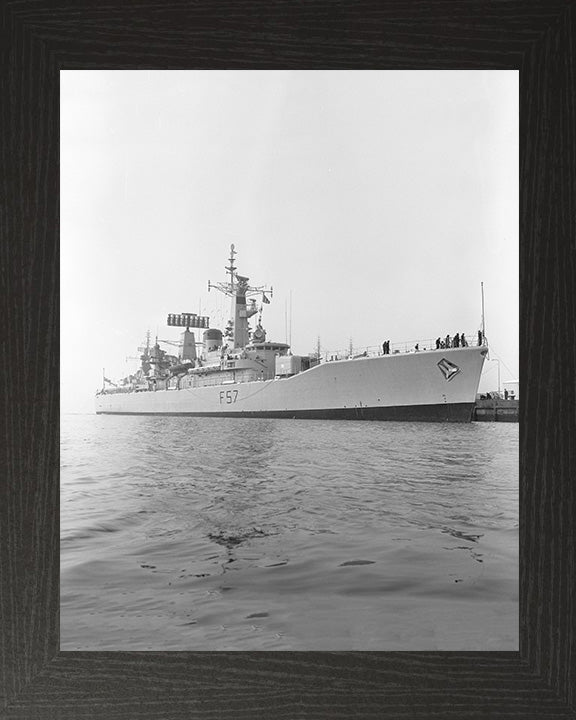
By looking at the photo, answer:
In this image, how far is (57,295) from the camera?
3.90 feet

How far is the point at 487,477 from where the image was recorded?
3.12 m

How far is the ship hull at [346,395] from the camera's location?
36.3 feet

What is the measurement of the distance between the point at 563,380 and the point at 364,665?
24.3 inches

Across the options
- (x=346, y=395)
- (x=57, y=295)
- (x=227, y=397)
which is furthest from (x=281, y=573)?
(x=227, y=397)

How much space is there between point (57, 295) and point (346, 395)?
10934mm

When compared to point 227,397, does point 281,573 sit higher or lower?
lower

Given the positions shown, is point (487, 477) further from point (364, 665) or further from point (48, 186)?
point (48, 186)

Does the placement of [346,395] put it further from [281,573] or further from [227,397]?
[281,573]

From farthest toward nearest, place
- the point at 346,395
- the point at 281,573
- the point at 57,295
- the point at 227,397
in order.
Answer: the point at 227,397 < the point at 346,395 < the point at 281,573 < the point at 57,295

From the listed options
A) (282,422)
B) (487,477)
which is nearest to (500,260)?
(487,477)

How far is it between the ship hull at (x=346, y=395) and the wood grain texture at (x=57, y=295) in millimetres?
9380

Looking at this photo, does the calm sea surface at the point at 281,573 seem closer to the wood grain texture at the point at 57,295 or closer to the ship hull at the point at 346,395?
the wood grain texture at the point at 57,295

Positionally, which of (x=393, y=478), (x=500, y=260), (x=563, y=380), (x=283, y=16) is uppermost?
(x=283, y=16)

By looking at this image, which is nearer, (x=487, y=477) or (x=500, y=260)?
(x=500, y=260)
